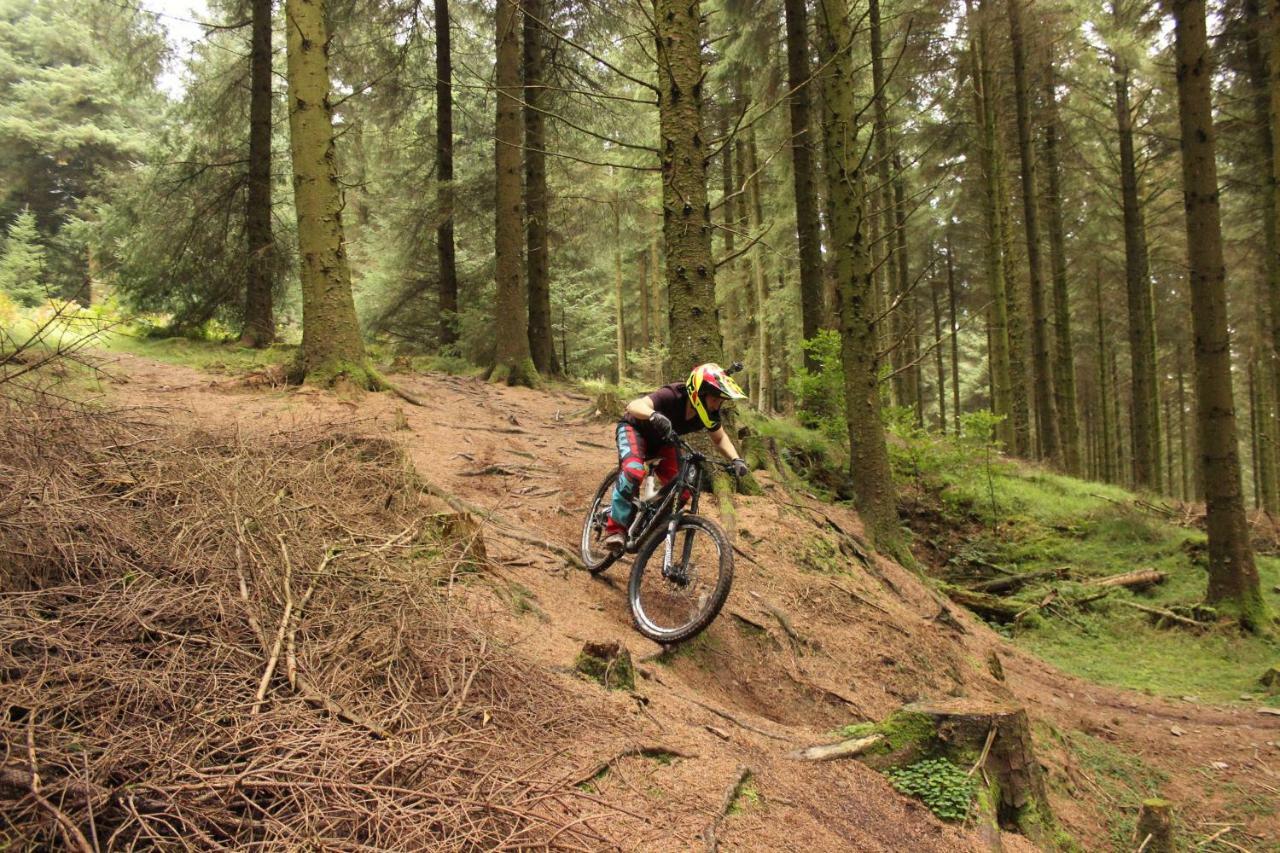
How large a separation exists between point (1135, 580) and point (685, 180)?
9.10 m

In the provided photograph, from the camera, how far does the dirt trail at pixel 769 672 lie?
324cm

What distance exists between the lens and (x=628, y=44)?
673 inches

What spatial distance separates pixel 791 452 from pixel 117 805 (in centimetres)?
1038

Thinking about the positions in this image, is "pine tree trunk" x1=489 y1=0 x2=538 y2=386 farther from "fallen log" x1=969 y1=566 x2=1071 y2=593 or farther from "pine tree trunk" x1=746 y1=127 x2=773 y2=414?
"pine tree trunk" x1=746 y1=127 x2=773 y2=414

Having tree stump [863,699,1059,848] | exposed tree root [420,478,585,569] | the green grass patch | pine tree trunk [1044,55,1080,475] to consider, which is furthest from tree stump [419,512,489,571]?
pine tree trunk [1044,55,1080,475]

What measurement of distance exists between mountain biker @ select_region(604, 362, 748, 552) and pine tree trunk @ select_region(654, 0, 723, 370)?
141 centimetres

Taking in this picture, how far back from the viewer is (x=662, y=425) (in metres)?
5.04

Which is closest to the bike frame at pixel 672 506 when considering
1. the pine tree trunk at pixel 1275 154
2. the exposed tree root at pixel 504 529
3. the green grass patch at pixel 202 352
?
the exposed tree root at pixel 504 529

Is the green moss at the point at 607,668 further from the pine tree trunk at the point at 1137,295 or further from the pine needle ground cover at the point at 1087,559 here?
the pine tree trunk at the point at 1137,295

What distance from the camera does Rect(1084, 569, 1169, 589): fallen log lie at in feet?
34.8

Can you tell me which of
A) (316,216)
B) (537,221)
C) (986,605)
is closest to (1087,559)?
(986,605)

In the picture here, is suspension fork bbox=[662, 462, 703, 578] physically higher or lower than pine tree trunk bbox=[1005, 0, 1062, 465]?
lower

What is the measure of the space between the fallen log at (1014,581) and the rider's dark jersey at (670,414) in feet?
24.8

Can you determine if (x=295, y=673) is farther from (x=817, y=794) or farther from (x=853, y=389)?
(x=853, y=389)
